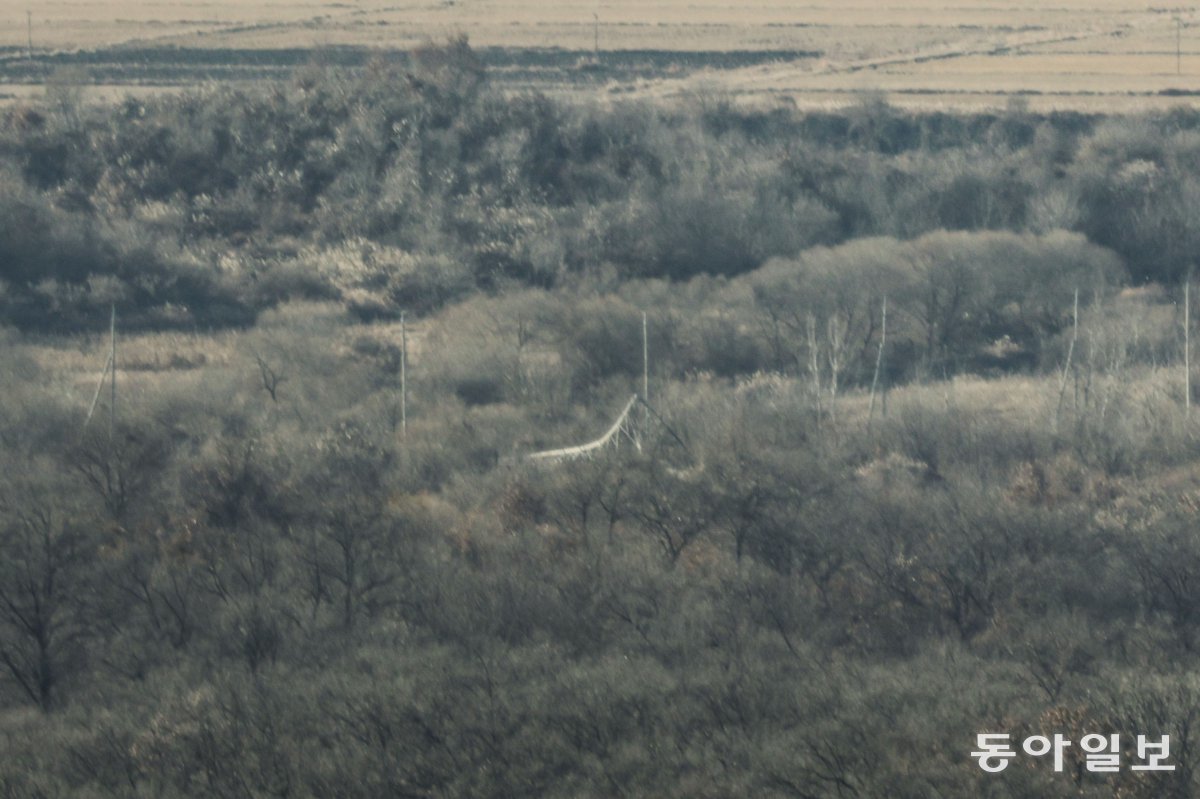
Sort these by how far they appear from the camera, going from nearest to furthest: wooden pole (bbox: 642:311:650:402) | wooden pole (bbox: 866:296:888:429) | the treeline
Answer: wooden pole (bbox: 866:296:888:429)
wooden pole (bbox: 642:311:650:402)
the treeline

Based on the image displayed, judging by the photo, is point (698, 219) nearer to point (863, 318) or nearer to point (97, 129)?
point (863, 318)

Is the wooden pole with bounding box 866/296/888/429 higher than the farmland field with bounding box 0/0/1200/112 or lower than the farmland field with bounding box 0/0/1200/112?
lower

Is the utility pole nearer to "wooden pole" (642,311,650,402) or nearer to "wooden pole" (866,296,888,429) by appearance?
"wooden pole" (866,296,888,429)

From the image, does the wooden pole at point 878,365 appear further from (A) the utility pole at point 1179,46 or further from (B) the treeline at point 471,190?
(A) the utility pole at point 1179,46

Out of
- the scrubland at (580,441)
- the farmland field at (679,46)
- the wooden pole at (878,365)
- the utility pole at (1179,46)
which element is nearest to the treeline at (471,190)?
the scrubland at (580,441)

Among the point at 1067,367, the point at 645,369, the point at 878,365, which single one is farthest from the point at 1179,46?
the point at 645,369

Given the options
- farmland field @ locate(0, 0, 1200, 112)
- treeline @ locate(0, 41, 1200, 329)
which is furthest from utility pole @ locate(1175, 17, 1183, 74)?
treeline @ locate(0, 41, 1200, 329)

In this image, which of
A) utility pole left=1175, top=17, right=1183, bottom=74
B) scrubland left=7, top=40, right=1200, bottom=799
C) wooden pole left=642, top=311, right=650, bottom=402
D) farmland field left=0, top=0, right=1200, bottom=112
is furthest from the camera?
utility pole left=1175, top=17, right=1183, bottom=74
